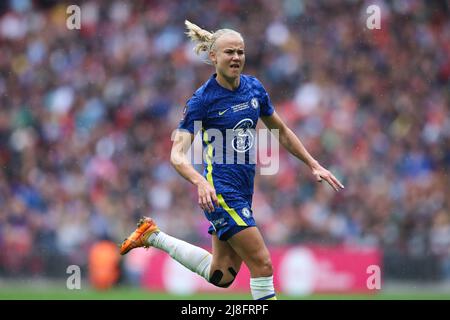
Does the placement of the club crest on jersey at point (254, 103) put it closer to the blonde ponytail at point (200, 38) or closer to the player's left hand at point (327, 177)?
the blonde ponytail at point (200, 38)

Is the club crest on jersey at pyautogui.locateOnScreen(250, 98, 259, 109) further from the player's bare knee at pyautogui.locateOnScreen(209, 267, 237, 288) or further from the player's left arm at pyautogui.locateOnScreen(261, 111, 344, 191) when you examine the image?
the player's bare knee at pyautogui.locateOnScreen(209, 267, 237, 288)

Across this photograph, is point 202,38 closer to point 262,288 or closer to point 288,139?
point 288,139

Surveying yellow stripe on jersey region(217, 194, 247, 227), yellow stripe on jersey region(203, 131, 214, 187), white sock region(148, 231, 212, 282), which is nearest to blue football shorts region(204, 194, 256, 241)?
yellow stripe on jersey region(217, 194, 247, 227)

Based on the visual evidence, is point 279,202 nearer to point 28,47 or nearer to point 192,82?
point 192,82

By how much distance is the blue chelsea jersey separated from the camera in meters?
7.54

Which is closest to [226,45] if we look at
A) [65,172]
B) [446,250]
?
[446,250]

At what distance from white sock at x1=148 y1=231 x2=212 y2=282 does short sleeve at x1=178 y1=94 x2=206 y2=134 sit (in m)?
1.14

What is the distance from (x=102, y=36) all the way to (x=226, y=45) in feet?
39.8

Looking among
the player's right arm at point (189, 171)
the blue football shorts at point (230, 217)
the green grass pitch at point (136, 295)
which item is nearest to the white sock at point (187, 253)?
the blue football shorts at point (230, 217)

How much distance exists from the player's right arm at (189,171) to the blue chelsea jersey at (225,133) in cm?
10

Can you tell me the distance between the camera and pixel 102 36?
19.3 m

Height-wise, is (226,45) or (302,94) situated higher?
(302,94)

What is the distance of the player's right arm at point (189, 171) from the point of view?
693 centimetres

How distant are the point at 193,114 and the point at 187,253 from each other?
1.29 m
